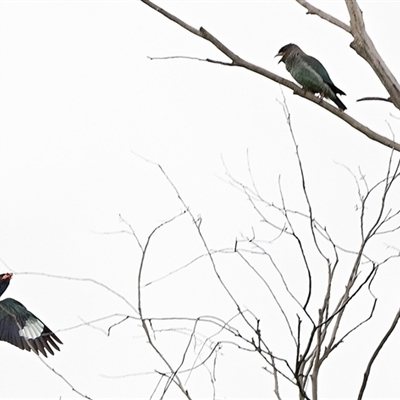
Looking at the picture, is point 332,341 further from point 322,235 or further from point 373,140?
point 373,140

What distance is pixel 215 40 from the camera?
9.53 ft

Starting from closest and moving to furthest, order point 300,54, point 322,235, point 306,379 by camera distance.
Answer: point 306,379
point 322,235
point 300,54

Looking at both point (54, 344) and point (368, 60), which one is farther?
point (54, 344)

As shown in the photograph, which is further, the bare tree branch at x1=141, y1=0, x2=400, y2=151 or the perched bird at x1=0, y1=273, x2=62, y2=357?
the perched bird at x1=0, y1=273, x2=62, y2=357

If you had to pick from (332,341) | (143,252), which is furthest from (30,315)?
(332,341)

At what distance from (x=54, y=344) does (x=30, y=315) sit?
0.66 metres

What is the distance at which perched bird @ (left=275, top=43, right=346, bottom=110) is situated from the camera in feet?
20.6

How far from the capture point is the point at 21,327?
7219 millimetres

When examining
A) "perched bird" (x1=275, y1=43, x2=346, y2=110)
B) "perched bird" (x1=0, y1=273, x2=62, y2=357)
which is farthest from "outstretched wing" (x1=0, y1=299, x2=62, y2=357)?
"perched bird" (x1=275, y1=43, x2=346, y2=110)

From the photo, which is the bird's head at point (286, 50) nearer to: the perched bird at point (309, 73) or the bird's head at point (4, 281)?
the perched bird at point (309, 73)

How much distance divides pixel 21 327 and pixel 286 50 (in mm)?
2592

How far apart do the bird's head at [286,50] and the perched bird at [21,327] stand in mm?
2428

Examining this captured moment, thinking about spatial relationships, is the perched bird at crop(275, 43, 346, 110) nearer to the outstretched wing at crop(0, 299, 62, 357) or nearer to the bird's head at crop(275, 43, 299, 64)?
the bird's head at crop(275, 43, 299, 64)

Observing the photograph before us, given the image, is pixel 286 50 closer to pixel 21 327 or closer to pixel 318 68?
pixel 318 68
